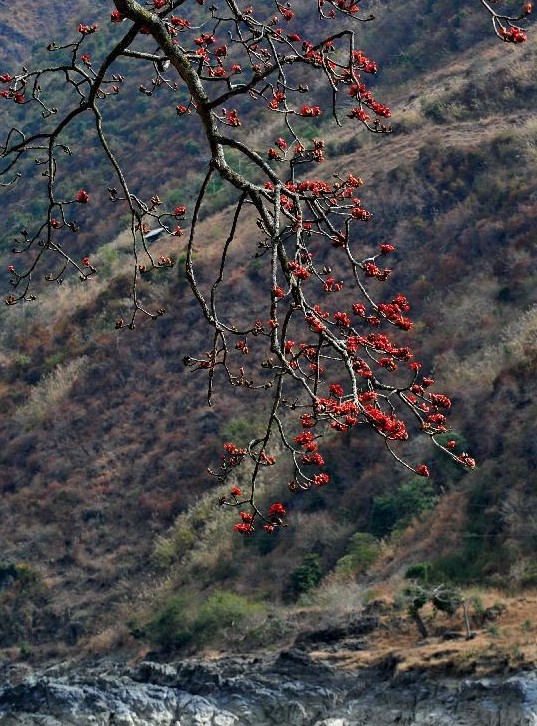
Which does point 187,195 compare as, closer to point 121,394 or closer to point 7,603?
point 121,394

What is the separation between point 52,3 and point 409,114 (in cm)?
5804

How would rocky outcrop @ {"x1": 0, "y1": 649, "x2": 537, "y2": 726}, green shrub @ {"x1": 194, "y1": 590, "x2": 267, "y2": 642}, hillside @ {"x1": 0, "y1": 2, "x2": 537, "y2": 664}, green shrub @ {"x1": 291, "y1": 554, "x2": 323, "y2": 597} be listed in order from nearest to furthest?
rocky outcrop @ {"x1": 0, "y1": 649, "x2": 537, "y2": 726}
green shrub @ {"x1": 194, "y1": 590, "x2": 267, "y2": 642}
hillside @ {"x1": 0, "y1": 2, "x2": 537, "y2": 664}
green shrub @ {"x1": 291, "y1": 554, "x2": 323, "y2": 597}

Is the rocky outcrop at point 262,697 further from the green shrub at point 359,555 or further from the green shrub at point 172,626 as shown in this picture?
the green shrub at point 359,555

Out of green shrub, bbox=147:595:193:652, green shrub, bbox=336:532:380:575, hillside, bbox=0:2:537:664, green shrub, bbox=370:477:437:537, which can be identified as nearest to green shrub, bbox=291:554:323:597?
hillside, bbox=0:2:537:664

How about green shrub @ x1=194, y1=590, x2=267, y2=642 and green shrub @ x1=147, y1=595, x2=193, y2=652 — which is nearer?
green shrub @ x1=194, y1=590, x2=267, y2=642

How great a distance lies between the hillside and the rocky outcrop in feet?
9.67

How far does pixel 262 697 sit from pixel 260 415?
15.0 m

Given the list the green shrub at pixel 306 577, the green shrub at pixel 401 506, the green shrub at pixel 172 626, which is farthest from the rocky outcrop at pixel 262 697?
the green shrub at pixel 401 506

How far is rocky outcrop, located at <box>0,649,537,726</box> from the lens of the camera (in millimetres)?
20281

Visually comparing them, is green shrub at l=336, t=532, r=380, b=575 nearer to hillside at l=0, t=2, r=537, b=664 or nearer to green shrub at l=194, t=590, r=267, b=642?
hillside at l=0, t=2, r=537, b=664

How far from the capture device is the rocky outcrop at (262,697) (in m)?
20.3

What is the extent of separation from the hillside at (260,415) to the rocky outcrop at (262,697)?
9.67 ft

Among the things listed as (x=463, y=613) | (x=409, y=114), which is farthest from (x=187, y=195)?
(x=463, y=613)

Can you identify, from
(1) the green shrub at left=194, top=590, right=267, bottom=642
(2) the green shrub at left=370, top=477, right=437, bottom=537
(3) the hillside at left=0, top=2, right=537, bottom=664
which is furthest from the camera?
(2) the green shrub at left=370, top=477, right=437, bottom=537
